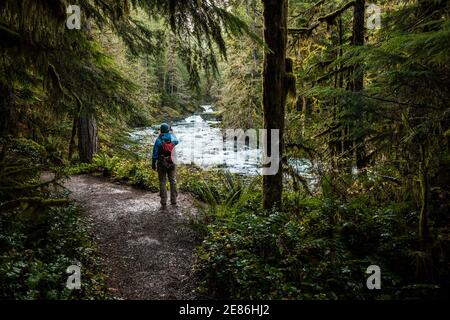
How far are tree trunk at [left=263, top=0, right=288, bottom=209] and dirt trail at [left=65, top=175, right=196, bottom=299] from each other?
2473 millimetres

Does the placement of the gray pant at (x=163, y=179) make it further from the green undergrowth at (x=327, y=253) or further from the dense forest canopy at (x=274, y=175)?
the green undergrowth at (x=327, y=253)

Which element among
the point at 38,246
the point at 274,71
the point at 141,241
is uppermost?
the point at 274,71

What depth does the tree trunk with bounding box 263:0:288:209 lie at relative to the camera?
6492mm

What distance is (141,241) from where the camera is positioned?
7.18 metres

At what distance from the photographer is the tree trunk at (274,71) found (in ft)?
21.3

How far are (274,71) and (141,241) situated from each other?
15.0 ft

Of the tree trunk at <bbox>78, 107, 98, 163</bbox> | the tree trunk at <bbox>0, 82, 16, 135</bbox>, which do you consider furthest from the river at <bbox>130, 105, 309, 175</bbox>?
the tree trunk at <bbox>0, 82, 16, 135</bbox>

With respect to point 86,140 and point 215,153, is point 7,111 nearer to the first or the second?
point 86,140

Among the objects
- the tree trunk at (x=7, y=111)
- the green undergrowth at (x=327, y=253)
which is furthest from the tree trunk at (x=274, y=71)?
the tree trunk at (x=7, y=111)

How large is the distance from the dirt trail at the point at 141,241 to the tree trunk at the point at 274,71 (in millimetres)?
2473

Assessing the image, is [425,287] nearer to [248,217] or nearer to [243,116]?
[248,217]

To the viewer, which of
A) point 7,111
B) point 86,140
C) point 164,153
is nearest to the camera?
point 7,111

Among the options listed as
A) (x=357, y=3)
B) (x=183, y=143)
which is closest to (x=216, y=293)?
(x=357, y=3)

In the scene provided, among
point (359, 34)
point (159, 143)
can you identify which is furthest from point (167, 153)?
point (359, 34)
